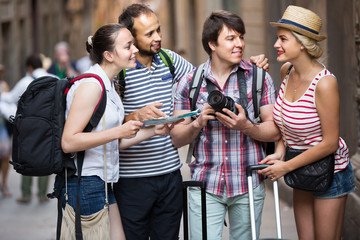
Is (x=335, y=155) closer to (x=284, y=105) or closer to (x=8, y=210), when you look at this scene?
(x=284, y=105)

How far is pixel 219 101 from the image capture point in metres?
3.97

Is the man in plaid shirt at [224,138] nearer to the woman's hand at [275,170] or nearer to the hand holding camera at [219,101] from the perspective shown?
the woman's hand at [275,170]

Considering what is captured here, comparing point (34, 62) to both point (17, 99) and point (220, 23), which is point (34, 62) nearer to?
point (17, 99)

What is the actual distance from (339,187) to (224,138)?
750 millimetres

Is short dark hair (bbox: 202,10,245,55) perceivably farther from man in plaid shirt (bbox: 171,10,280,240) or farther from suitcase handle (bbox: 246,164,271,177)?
suitcase handle (bbox: 246,164,271,177)

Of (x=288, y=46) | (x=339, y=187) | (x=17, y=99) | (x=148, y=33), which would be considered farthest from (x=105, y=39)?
(x=17, y=99)

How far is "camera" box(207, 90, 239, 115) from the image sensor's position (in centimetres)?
398

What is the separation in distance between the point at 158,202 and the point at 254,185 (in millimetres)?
729

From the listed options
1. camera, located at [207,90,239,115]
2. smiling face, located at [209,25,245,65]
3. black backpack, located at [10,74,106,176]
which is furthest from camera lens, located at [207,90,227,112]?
black backpack, located at [10,74,106,176]

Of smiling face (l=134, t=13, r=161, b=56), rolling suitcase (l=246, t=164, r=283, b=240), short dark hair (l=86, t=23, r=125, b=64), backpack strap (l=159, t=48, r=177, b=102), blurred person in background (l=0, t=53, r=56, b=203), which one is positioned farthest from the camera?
blurred person in background (l=0, t=53, r=56, b=203)

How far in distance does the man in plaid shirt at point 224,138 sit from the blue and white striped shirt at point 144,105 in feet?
0.77

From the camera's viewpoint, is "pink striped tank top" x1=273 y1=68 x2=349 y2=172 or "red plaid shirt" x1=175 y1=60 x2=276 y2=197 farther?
"red plaid shirt" x1=175 y1=60 x2=276 y2=197

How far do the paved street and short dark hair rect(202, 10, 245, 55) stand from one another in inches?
108

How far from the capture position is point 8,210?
9.48 m
